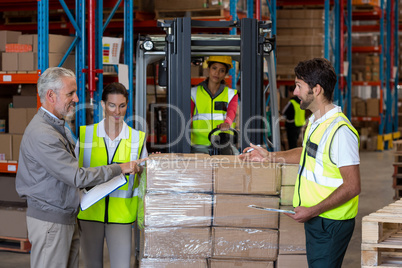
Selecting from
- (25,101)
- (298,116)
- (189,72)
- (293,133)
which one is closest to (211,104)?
(189,72)

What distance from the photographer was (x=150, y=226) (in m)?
3.57

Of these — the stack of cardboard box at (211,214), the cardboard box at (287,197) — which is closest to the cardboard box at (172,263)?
the stack of cardboard box at (211,214)

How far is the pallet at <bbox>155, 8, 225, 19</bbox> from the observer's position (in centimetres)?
926

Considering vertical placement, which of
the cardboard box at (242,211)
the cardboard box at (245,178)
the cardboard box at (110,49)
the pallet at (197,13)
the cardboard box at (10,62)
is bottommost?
the cardboard box at (242,211)

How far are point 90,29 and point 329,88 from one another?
3743mm

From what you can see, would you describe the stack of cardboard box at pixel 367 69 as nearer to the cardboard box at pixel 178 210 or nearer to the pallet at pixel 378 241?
the cardboard box at pixel 178 210

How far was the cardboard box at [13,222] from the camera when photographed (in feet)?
20.2

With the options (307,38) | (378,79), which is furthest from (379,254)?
(378,79)

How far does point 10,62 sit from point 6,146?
0.91m

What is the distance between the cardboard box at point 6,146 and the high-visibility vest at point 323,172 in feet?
13.3

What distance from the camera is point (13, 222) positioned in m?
6.21

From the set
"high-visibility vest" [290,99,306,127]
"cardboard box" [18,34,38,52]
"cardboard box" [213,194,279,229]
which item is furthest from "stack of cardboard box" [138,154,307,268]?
"high-visibility vest" [290,99,306,127]

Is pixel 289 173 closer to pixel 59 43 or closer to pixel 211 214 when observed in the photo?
pixel 211 214

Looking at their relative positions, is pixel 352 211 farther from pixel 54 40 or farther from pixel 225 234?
pixel 54 40
